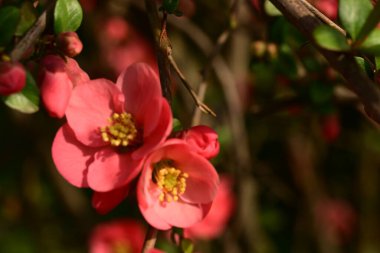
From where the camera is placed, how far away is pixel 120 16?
2.19m

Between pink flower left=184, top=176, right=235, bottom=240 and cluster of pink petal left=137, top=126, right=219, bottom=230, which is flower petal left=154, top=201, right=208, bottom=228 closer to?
cluster of pink petal left=137, top=126, right=219, bottom=230

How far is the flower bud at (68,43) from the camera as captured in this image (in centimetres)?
85

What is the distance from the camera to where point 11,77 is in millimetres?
781

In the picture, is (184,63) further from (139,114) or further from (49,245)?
(139,114)

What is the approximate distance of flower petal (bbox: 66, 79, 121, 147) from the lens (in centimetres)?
92

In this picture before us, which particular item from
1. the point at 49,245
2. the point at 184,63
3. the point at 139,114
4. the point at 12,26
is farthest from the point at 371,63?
the point at 49,245

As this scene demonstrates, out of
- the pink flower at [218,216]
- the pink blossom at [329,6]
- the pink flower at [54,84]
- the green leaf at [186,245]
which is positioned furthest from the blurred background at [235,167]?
the pink flower at [54,84]

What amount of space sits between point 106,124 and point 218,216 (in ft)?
3.79

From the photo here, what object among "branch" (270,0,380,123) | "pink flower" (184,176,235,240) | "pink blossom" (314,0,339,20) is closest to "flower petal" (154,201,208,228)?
"branch" (270,0,380,123)

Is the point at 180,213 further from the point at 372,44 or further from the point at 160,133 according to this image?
the point at 372,44

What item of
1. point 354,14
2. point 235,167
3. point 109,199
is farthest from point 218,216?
point 354,14

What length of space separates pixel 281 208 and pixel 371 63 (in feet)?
5.37

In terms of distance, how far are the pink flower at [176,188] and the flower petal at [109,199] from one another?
3 cm

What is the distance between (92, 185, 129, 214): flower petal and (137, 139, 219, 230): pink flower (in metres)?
0.03
